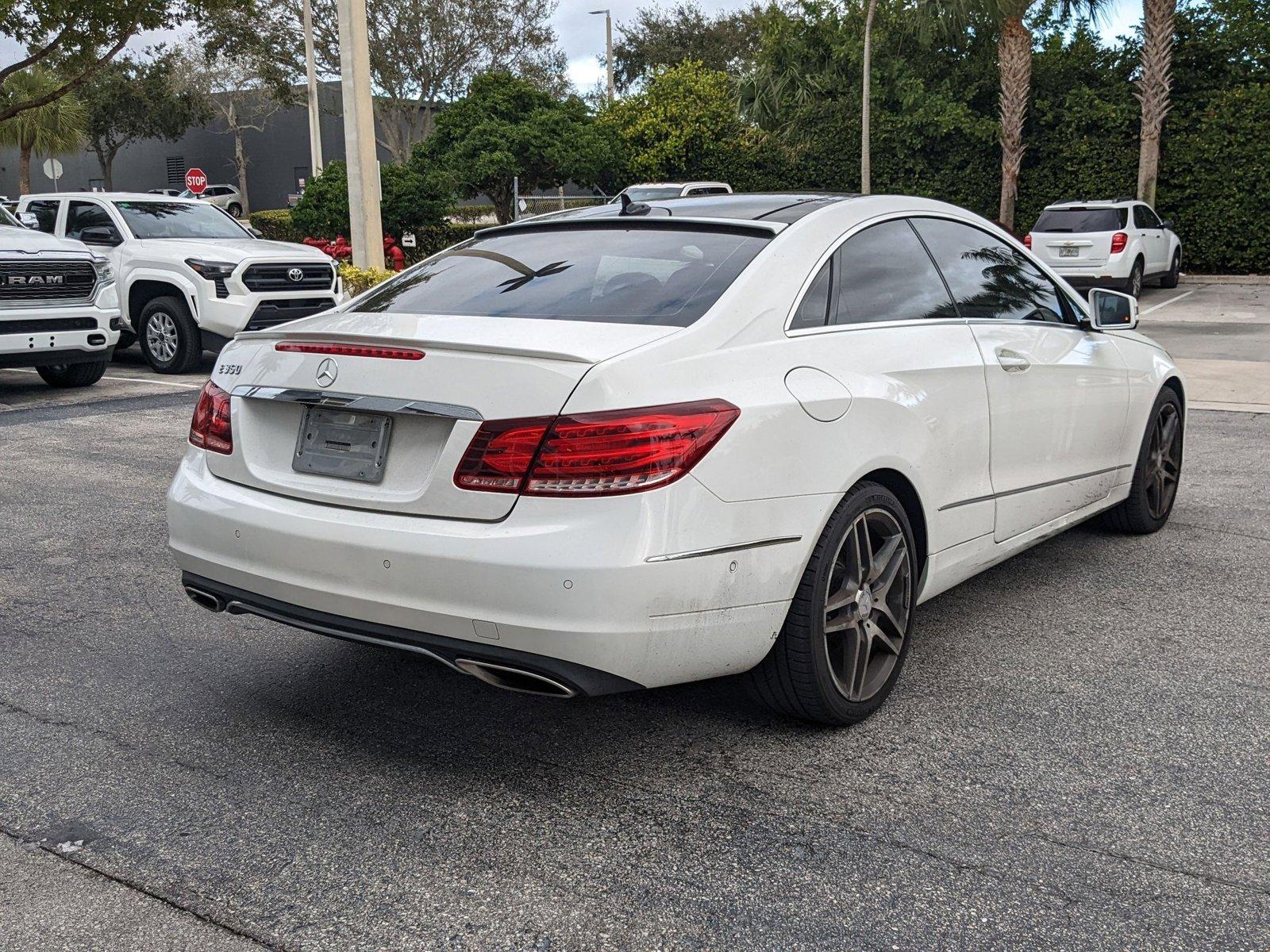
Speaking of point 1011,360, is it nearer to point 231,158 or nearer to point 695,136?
point 695,136

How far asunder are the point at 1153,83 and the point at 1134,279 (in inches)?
222

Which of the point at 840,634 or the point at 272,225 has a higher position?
the point at 272,225

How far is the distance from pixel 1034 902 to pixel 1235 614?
253cm

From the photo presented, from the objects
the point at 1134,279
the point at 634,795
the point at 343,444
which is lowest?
the point at 634,795

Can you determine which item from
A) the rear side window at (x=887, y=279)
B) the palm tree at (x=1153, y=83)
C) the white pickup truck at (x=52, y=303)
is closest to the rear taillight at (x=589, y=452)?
the rear side window at (x=887, y=279)

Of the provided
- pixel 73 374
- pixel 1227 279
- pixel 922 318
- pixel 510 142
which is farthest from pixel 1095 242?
pixel 510 142

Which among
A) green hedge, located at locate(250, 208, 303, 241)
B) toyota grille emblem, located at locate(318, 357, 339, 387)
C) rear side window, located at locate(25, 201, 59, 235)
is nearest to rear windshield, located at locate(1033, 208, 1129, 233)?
rear side window, located at locate(25, 201, 59, 235)

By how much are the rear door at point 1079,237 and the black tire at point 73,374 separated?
1435 cm

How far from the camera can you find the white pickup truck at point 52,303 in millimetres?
10859

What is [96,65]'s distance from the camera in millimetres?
21344

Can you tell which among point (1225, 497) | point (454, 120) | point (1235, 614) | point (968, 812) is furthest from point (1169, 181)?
point (968, 812)

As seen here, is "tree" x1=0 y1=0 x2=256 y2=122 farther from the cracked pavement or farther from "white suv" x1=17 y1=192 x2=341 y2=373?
the cracked pavement

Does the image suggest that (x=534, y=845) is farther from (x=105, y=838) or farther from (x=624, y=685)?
(x=105, y=838)

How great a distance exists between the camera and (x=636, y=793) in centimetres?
337
